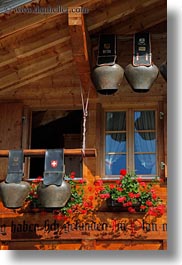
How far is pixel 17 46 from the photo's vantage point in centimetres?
637

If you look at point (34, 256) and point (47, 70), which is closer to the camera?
point (34, 256)

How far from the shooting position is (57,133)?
30.5 ft

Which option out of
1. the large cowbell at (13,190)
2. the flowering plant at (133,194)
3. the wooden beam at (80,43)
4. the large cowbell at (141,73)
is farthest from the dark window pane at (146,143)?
the large cowbell at (13,190)

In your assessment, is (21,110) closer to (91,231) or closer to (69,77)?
(69,77)

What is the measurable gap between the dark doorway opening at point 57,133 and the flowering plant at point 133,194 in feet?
4.35

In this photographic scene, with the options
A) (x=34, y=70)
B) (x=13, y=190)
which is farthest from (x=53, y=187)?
(x=34, y=70)

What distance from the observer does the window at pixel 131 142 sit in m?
6.93

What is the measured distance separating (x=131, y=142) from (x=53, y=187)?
69.2 inches

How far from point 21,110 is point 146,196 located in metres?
1.99

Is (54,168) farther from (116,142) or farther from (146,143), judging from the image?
(146,143)

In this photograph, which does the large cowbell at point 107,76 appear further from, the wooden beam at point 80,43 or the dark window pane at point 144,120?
the dark window pane at point 144,120

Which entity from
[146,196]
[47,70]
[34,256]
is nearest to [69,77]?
[47,70]

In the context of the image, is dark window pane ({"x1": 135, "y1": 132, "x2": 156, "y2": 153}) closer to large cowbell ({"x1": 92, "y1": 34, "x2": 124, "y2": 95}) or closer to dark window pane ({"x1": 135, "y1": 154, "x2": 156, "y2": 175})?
dark window pane ({"x1": 135, "y1": 154, "x2": 156, "y2": 175})

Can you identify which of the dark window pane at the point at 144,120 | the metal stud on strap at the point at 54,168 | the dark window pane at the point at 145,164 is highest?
the dark window pane at the point at 144,120
